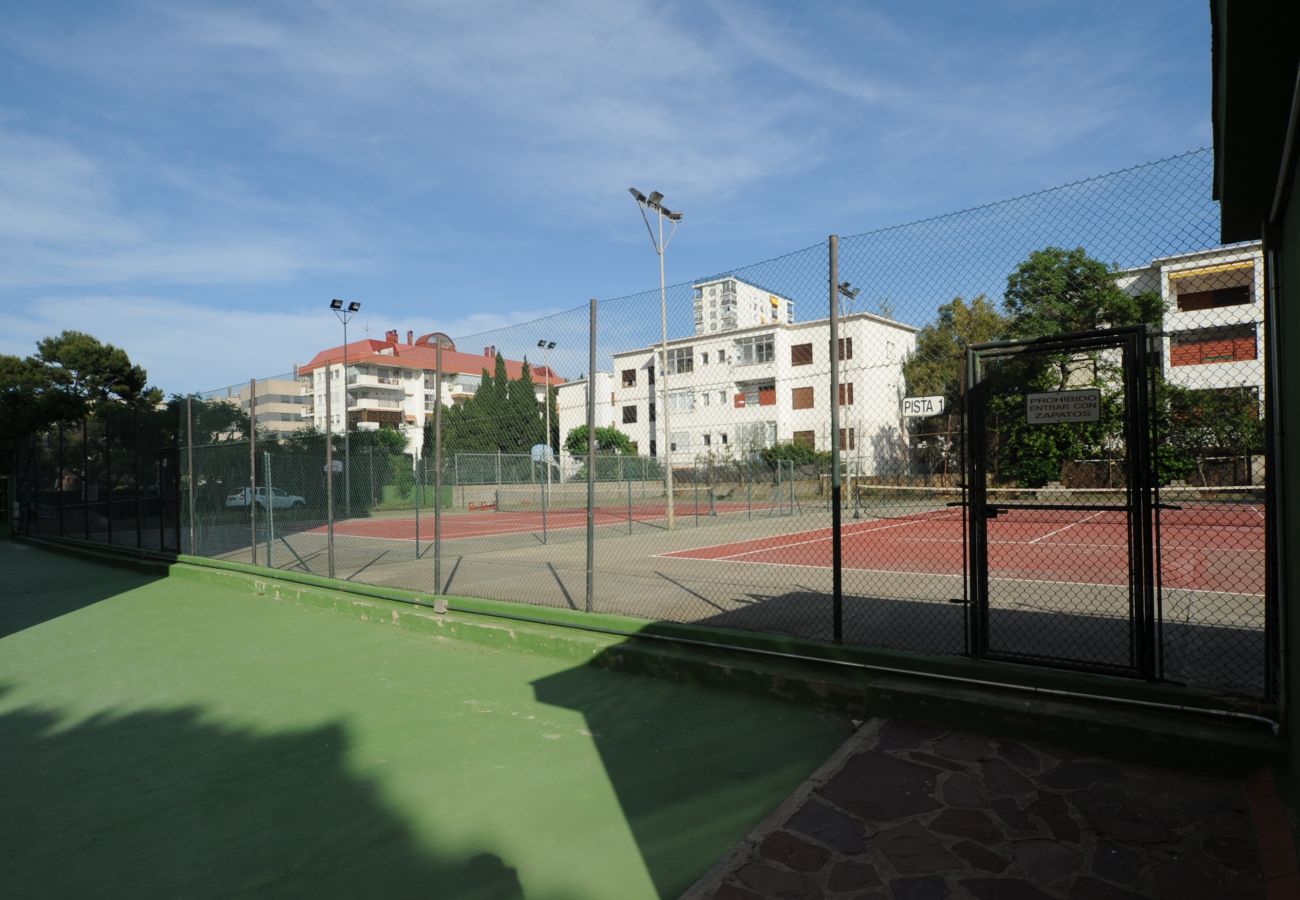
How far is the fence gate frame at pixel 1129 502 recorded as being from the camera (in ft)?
13.8

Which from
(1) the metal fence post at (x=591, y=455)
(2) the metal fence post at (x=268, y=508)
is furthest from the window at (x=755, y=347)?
(2) the metal fence post at (x=268, y=508)

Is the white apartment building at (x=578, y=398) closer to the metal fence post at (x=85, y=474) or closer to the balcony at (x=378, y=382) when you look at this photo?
the metal fence post at (x=85, y=474)

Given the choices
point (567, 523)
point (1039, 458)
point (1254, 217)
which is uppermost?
point (1254, 217)

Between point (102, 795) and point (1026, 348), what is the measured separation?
573 centimetres

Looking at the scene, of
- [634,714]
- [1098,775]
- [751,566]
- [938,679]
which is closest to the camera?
[1098,775]

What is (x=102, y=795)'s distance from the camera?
4.06 m

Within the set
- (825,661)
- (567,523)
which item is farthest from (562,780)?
(567,523)

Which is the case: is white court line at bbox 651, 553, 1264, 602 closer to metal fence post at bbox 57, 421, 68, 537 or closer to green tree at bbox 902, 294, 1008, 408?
green tree at bbox 902, 294, 1008, 408

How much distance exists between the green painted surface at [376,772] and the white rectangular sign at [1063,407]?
2.23 metres

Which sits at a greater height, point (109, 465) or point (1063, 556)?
point (109, 465)

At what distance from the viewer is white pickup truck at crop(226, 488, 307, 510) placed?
1257cm

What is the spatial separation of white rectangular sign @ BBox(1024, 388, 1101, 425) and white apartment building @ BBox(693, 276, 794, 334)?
1.88 metres

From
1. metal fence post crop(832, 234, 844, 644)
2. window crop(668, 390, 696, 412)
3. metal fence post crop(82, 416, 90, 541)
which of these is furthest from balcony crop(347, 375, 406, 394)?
metal fence post crop(832, 234, 844, 644)

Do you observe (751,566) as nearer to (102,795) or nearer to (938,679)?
(938,679)
